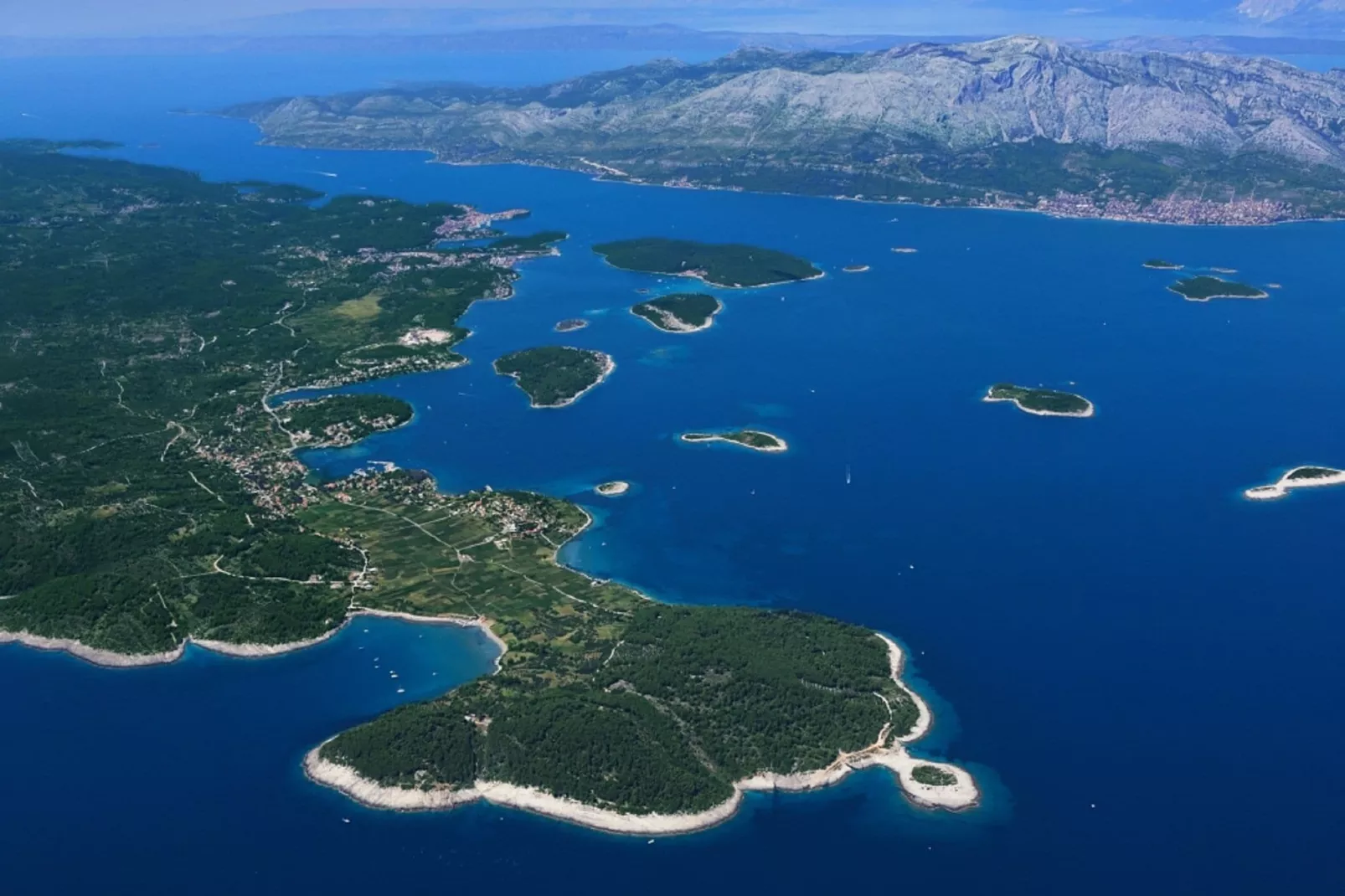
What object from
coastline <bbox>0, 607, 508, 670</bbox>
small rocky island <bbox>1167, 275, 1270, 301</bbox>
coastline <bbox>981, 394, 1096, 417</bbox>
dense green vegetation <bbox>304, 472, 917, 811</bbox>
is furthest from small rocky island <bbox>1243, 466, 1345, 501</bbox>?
small rocky island <bbox>1167, 275, 1270, 301</bbox>

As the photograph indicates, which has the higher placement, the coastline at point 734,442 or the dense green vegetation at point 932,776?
the coastline at point 734,442

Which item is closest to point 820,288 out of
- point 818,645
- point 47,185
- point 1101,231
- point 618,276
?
point 618,276

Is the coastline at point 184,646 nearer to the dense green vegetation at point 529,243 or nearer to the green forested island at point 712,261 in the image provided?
the green forested island at point 712,261

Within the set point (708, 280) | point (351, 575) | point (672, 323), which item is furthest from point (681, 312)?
point (351, 575)

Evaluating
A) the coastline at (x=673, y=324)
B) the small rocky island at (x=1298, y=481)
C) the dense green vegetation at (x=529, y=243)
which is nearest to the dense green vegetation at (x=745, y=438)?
the coastline at (x=673, y=324)

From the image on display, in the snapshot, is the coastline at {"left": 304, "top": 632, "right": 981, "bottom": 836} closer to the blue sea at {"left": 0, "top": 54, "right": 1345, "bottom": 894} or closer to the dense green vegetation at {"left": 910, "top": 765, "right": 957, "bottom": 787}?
the dense green vegetation at {"left": 910, "top": 765, "right": 957, "bottom": 787}

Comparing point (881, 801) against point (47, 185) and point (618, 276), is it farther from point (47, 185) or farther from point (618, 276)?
point (47, 185)
